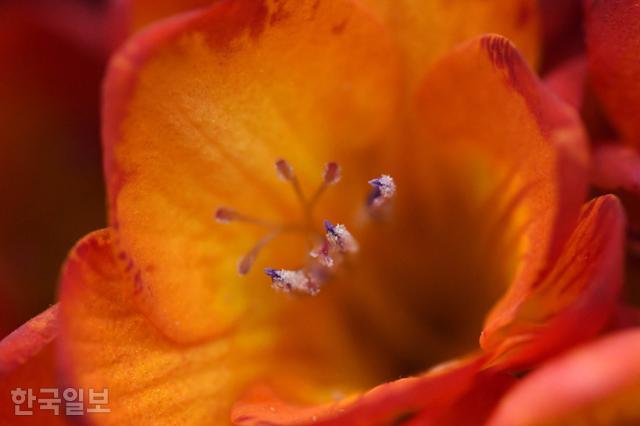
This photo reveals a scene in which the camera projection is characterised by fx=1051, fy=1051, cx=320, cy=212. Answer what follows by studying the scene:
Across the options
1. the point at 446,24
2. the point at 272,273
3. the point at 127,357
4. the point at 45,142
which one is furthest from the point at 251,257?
the point at 45,142

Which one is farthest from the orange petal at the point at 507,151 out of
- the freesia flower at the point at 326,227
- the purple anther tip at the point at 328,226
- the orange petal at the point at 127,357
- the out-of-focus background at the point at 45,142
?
the out-of-focus background at the point at 45,142

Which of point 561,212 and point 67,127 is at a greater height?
point 67,127

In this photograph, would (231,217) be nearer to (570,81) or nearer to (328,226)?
(328,226)

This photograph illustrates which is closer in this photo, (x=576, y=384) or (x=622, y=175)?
(x=576, y=384)

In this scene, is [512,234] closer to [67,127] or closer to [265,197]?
[265,197]

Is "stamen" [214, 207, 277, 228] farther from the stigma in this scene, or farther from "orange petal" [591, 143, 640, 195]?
"orange petal" [591, 143, 640, 195]

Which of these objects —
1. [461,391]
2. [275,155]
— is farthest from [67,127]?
[461,391]

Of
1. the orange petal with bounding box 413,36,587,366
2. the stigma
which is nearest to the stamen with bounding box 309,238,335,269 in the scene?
the stigma
